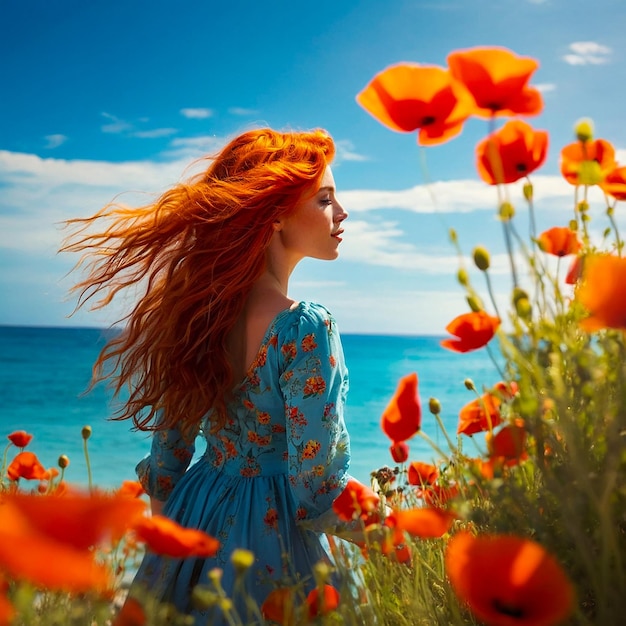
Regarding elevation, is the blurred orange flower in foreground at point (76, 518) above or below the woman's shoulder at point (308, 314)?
below

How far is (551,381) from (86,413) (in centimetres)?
2010

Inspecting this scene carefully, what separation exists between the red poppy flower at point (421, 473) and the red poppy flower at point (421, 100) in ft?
3.52

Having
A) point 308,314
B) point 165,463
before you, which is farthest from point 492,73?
point 165,463

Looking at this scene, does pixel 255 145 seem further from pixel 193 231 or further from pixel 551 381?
pixel 551 381

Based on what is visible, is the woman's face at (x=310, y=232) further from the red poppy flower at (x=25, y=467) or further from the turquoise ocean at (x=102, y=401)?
the red poppy flower at (x=25, y=467)

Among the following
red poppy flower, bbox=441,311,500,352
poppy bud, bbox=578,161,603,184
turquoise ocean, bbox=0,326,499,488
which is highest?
poppy bud, bbox=578,161,603,184

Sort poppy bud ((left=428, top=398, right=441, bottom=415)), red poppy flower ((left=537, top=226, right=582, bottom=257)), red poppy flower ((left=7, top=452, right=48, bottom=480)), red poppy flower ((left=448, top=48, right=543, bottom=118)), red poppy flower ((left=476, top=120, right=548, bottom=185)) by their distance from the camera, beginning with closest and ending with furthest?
red poppy flower ((left=448, top=48, right=543, bottom=118))
red poppy flower ((left=476, top=120, right=548, bottom=185))
red poppy flower ((left=537, top=226, right=582, bottom=257))
poppy bud ((left=428, top=398, right=441, bottom=415))
red poppy flower ((left=7, top=452, right=48, bottom=480))

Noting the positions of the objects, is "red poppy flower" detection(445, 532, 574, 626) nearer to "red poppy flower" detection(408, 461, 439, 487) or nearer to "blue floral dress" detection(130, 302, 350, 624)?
"blue floral dress" detection(130, 302, 350, 624)

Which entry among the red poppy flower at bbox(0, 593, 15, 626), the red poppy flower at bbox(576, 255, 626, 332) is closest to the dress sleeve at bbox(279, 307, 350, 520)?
the red poppy flower at bbox(576, 255, 626, 332)

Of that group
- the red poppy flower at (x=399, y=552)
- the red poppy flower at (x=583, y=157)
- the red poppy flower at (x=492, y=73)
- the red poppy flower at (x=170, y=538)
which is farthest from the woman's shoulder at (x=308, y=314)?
the red poppy flower at (x=170, y=538)

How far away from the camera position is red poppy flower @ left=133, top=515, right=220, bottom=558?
88 centimetres

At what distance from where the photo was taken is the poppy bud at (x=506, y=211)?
3.36 ft

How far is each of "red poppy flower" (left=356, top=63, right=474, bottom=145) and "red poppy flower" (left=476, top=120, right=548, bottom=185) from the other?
80mm

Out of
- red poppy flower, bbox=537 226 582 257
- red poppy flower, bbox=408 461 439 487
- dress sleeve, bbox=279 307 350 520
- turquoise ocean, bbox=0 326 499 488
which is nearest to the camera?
red poppy flower, bbox=537 226 582 257
